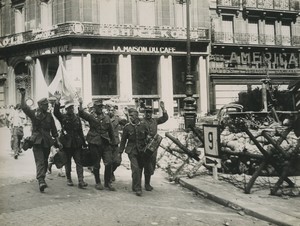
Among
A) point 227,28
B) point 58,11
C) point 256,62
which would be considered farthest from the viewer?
point 256,62

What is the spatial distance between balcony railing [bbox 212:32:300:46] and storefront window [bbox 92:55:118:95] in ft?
24.6

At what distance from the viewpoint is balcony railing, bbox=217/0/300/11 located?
30.5m

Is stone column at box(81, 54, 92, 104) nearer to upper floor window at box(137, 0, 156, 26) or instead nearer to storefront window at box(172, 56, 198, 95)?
upper floor window at box(137, 0, 156, 26)

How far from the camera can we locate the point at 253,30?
3141cm

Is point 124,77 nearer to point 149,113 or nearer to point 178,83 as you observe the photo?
point 178,83

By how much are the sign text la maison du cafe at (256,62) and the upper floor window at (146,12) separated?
501cm

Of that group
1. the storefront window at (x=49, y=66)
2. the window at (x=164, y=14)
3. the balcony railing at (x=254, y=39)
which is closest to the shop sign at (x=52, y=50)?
the storefront window at (x=49, y=66)

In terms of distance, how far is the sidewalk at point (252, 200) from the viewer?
6.29 meters

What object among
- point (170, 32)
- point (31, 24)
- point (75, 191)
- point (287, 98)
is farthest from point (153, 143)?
point (31, 24)

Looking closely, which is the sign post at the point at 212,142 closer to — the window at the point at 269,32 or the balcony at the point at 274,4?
the balcony at the point at 274,4

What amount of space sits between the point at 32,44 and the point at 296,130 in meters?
22.4

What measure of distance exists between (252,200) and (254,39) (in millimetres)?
25448

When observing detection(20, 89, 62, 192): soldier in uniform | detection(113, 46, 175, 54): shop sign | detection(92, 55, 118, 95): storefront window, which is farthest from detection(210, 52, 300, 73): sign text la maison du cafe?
detection(20, 89, 62, 192): soldier in uniform

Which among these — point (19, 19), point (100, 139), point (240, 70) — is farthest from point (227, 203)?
point (19, 19)
